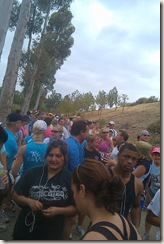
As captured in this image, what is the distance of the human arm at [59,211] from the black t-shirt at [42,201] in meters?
0.04

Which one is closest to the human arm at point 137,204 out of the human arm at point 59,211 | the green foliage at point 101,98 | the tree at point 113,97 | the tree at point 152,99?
the human arm at point 59,211

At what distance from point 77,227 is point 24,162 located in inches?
60.4

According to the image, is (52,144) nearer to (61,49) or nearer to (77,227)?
(77,227)

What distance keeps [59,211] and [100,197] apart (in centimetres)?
98

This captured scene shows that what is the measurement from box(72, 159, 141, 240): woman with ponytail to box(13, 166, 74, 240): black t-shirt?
33.7 inches

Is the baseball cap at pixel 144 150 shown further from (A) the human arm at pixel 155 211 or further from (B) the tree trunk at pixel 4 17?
(B) the tree trunk at pixel 4 17

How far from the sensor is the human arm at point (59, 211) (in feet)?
7.72

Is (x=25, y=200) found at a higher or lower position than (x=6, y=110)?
lower

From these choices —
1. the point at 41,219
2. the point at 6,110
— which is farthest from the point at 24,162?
the point at 6,110

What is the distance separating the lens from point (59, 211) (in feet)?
7.82

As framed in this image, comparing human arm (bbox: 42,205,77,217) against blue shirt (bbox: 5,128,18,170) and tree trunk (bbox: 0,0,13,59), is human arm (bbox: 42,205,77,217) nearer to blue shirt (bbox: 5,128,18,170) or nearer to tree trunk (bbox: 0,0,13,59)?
blue shirt (bbox: 5,128,18,170)

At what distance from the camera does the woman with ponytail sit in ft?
4.69

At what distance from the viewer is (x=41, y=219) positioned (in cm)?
240

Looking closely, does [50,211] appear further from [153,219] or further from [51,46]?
[51,46]
